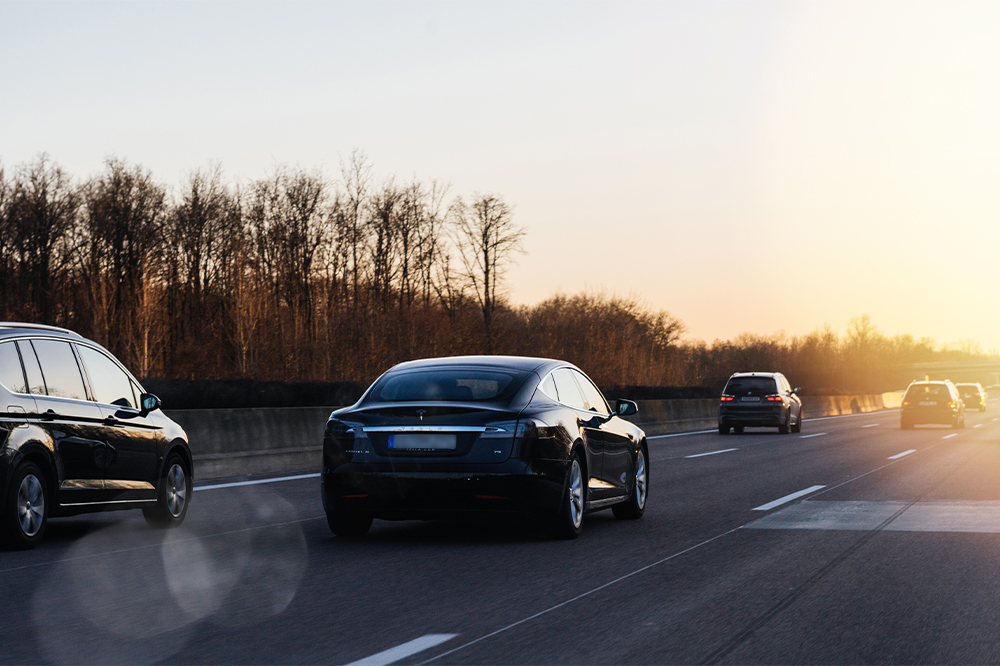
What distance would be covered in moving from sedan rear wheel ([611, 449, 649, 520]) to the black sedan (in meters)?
1.42

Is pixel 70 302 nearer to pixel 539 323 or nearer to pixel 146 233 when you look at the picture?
pixel 146 233

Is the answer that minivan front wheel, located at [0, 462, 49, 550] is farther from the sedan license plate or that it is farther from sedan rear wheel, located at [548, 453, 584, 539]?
sedan rear wheel, located at [548, 453, 584, 539]

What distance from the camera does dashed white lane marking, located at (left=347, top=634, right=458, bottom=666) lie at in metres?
5.11

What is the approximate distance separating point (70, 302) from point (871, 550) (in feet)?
137

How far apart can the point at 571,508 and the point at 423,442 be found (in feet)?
4.74

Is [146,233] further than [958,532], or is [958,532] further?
[146,233]

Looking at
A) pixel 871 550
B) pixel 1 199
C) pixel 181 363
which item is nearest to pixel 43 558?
pixel 871 550

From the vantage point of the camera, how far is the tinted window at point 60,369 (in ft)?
30.8

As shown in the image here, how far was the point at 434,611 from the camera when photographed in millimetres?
6379

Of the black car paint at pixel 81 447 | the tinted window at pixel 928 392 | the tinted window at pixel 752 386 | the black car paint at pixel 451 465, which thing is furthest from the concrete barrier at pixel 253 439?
the tinted window at pixel 928 392

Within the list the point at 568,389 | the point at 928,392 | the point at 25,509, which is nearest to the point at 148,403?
the point at 25,509

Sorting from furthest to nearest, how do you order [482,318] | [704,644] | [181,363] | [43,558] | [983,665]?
1. [482,318]
2. [181,363]
3. [43,558]
4. [704,644]
5. [983,665]

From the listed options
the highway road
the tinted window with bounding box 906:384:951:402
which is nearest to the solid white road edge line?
the highway road

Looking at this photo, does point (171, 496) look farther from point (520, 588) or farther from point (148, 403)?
point (520, 588)
